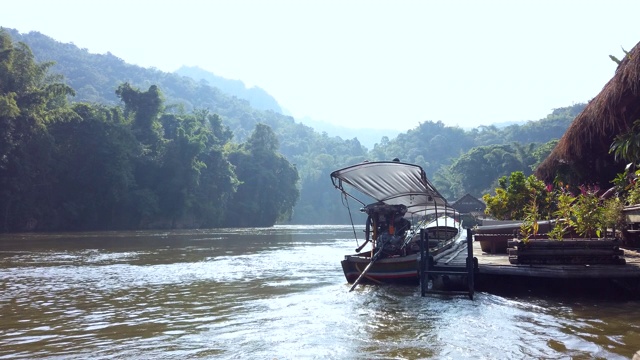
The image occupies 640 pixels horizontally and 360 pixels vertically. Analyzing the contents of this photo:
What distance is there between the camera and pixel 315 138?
141m

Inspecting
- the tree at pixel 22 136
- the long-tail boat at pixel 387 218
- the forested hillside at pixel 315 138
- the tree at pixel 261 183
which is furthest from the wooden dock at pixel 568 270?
the tree at pixel 261 183

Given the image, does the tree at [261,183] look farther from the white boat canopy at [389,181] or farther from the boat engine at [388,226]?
the boat engine at [388,226]

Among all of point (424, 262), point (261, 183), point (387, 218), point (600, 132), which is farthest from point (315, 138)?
point (424, 262)

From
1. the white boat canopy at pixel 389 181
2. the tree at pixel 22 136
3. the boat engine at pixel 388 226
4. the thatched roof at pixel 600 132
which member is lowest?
the boat engine at pixel 388 226

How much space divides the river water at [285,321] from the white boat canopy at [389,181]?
7.61 feet

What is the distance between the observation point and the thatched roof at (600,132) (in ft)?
35.2

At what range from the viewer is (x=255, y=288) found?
1206cm

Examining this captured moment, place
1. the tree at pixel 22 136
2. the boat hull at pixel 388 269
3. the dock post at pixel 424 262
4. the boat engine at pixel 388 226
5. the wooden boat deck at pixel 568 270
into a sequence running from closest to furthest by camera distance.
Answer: the wooden boat deck at pixel 568 270 → the dock post at pixel 424 262 → the boat hull at pixel 388 269 → the boat engine at pixel 388 226 → the tree at pixel 22 136

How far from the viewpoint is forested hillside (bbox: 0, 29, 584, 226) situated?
232 ft

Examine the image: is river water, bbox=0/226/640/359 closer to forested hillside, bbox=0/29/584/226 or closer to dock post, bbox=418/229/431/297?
dock post, bbox=418/229/431/297

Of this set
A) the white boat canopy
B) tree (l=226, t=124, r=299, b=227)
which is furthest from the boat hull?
tree (l=226, t=124, r=299, b=227)

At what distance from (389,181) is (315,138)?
12828 centimetres

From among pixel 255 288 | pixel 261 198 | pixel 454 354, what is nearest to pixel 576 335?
pixel 454 354

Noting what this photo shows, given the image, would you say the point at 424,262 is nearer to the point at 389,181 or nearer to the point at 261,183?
the point at 389,181
